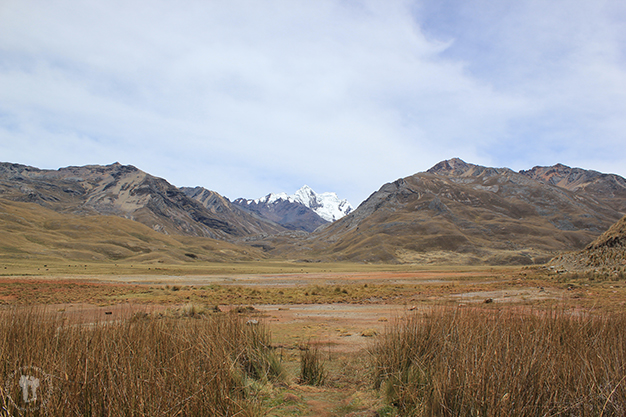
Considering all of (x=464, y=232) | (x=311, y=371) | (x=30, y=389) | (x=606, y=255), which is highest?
(x=464, y=232)

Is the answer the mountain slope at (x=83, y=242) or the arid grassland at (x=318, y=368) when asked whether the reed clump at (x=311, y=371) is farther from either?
the mountain slope at (x=83, y=242)

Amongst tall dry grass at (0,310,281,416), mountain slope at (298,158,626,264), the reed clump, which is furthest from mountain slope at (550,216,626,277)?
mountain slope at (298,158,626,264)

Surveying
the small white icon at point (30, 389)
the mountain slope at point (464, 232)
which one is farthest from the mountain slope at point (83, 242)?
the small white icon at point (30, 389)

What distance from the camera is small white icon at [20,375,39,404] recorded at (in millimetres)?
3826

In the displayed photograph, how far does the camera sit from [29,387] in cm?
413

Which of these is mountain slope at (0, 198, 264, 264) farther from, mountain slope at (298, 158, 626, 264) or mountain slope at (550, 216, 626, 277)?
mountain slope at (550, 216, 626, 277)

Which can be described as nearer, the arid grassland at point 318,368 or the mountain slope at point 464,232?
the arid grassland at point 318,368

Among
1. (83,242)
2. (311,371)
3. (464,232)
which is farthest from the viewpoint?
(464,232)

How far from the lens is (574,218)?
18062cm

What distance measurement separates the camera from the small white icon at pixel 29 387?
383cm

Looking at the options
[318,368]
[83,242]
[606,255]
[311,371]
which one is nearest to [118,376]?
[311,371]

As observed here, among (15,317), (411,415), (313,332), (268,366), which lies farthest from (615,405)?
(313,332)

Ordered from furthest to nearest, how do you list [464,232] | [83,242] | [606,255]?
1. [464,232]
2. [83,242]
3. [606,255]

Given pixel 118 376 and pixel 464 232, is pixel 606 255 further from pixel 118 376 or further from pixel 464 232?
pixel 464 232
